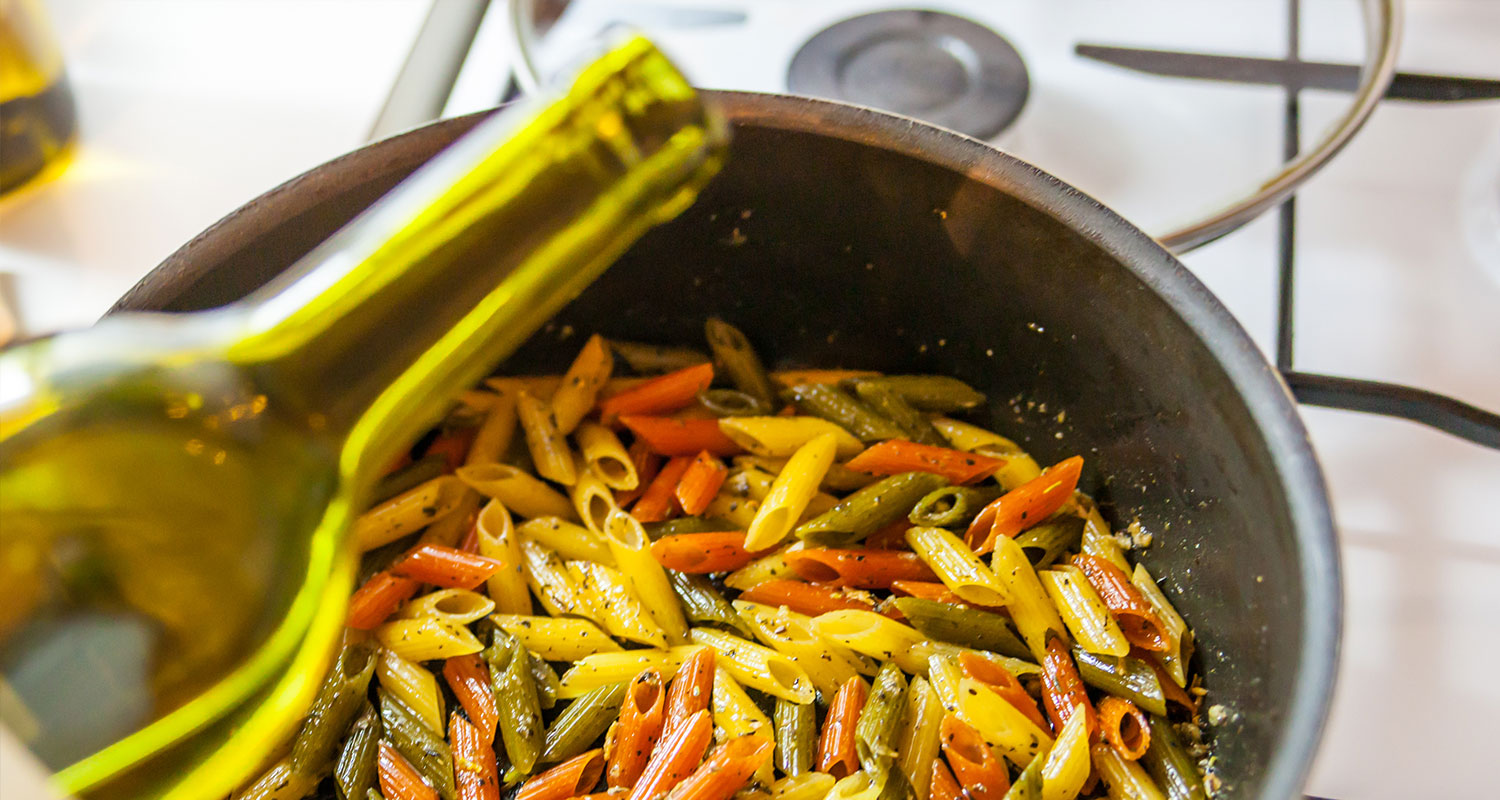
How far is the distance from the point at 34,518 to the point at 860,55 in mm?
1180

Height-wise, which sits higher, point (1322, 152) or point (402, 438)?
point (1322, 152)

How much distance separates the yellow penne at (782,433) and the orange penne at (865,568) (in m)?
0.13

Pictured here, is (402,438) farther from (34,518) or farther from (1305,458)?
(1305,458)

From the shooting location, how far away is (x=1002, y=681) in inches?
41.1

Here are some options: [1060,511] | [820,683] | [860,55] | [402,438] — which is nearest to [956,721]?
[820,683]

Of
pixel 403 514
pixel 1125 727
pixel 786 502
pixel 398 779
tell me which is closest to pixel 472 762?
pixel 398 779

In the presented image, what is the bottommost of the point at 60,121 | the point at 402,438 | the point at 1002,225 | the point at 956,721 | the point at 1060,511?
the point at 956,721

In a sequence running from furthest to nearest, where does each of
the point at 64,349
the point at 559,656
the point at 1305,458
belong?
the point at 559,656 → the point at 1305,458 → the point at 64,349

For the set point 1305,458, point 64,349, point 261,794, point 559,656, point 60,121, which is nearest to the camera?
point 64,349

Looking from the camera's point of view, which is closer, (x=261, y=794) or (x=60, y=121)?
(x=261, y=794)

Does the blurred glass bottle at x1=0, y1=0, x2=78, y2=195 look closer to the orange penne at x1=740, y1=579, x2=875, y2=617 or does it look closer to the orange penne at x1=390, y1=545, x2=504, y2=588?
the orange penne at x1=390, y1=545, x2=504, y2=588

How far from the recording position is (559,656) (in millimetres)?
1107

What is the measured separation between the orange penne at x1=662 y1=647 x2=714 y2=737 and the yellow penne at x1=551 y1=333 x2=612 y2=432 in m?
0.33

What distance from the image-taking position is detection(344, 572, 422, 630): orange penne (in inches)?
43.4
